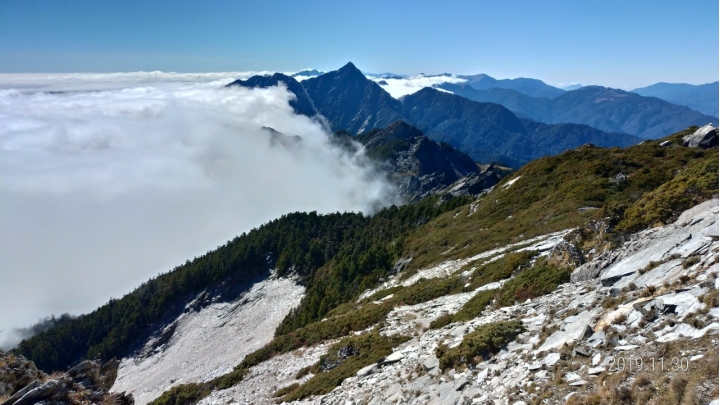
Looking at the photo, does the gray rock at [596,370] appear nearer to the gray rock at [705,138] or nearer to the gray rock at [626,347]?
the gray rock at [626,347]

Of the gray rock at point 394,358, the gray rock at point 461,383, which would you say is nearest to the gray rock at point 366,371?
the gray rock at point 394,358

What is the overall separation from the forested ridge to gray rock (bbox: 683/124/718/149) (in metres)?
47.3

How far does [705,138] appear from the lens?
55.7 metres

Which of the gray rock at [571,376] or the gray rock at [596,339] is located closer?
the gray rock at [571,376]

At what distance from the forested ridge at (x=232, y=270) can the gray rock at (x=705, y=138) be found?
155ft

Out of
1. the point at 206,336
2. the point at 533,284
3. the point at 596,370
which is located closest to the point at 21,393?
the point at 596,370

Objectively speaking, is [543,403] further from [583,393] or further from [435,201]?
[435,201]

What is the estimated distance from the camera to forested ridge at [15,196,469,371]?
103m

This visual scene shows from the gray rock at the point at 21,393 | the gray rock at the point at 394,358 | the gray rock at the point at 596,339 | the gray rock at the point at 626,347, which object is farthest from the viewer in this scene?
the gray rock at the point at 394,358

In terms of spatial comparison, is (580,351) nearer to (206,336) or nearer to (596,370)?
(596,370)

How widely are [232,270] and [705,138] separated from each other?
11407 cm

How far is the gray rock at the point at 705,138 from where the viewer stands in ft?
180

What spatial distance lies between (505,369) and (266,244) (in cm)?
11361

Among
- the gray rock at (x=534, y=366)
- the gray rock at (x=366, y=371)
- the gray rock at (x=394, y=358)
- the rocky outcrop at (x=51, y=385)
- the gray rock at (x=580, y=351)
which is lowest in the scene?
the gray rock at (x=366, y=371)
